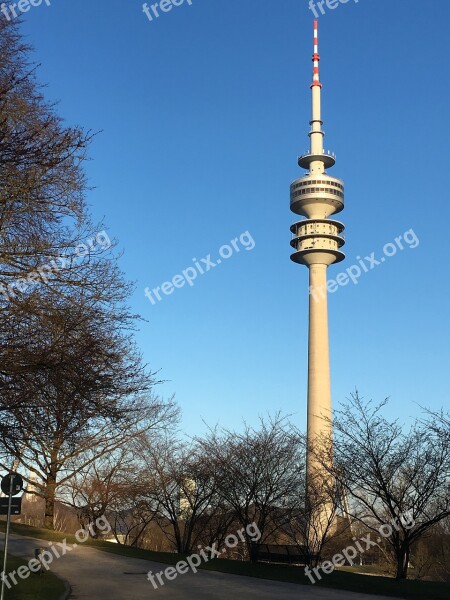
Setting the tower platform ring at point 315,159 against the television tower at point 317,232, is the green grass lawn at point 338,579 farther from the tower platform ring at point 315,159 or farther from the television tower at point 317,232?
the tower platform ring at point 315,159

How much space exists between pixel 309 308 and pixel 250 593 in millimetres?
74829

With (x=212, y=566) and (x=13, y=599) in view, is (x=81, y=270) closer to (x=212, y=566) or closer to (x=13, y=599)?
(x=13, y=599)

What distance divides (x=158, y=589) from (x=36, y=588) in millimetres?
3140

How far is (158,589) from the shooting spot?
686 inches

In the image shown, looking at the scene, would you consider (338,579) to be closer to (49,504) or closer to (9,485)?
(9,485)

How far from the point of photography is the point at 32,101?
13.9 m

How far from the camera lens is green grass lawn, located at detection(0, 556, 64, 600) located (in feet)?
48.5

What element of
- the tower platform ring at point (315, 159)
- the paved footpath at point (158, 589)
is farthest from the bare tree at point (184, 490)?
the tower platform ring at point (315, 159)

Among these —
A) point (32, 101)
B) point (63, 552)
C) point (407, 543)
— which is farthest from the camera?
point (63, 552)

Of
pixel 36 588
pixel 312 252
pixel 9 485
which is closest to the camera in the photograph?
pixel 9 485

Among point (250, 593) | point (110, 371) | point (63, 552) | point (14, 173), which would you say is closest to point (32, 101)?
point (14, 173)

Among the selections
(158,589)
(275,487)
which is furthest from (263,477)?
(158,589)

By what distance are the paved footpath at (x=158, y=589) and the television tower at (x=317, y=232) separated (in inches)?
2501

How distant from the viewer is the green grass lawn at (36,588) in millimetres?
14770
